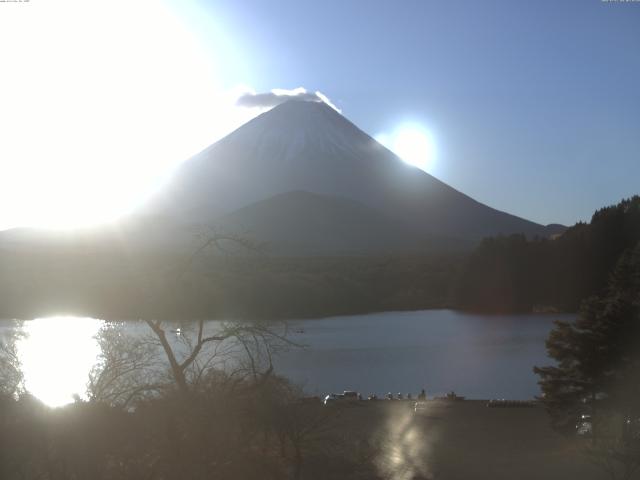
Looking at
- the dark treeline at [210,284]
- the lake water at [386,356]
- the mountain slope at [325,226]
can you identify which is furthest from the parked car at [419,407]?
the mountain slope at [325,226]

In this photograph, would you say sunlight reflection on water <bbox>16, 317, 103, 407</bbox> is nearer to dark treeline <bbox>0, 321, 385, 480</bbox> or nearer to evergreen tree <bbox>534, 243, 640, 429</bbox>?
dark treeline <bbox>0, 321, 385, 480</bbox>

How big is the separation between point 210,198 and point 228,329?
92.0 metres

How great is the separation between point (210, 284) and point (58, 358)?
18.4ft

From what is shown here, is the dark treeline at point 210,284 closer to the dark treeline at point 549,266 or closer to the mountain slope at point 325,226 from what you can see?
the dark treeline at point 549,266

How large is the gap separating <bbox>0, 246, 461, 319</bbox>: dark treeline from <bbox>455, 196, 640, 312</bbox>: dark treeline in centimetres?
345

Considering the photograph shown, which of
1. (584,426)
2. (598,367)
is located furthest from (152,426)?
(584,426)

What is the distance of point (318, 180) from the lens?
102 meters

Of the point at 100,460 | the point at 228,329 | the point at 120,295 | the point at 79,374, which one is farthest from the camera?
the point at 79,374

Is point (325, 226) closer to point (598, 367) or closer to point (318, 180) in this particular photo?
point (318, 180)

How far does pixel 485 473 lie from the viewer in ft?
32.3

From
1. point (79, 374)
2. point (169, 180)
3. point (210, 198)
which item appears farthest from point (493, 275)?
point (169, 180)

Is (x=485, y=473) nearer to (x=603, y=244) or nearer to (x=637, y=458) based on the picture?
(x=637, y=458)

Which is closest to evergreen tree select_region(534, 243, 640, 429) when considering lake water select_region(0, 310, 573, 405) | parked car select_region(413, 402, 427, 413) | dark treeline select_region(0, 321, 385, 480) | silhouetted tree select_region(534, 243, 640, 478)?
silhouetted tree select_region(534, 243, 640, 478)

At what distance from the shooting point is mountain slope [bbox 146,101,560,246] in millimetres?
95938
